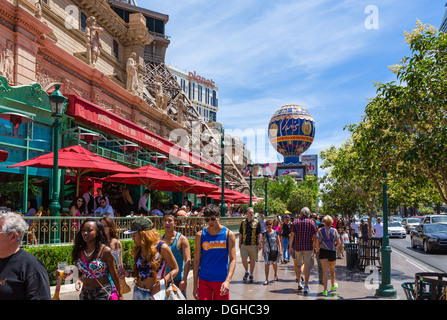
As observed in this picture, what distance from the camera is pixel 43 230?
9.14 m

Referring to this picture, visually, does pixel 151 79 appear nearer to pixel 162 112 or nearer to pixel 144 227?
pixel 162 112

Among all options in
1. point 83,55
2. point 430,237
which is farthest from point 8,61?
point 430,237

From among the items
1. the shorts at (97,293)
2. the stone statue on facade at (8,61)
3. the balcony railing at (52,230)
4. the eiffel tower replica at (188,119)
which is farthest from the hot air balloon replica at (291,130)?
A: the shorts at (97,293)

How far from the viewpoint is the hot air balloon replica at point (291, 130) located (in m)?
89.1

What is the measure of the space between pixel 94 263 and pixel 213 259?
154 cm

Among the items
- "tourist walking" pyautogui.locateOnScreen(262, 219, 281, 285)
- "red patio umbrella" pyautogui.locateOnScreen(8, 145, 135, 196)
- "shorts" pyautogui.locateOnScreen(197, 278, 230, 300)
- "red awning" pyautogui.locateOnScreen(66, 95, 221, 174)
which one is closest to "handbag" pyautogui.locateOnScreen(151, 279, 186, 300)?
"shorts" pyautogui.locateOnScreen(197, 278, 230, 300)

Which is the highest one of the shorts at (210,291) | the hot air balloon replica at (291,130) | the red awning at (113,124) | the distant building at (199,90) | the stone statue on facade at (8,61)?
the distant building at (199,90)

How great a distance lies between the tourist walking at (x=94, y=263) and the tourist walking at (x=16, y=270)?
1.29 m

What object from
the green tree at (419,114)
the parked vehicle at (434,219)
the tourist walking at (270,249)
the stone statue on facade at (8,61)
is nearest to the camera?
the green tree at (419,114)

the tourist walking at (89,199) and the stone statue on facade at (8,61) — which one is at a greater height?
the stone statue on facade at (8,61)

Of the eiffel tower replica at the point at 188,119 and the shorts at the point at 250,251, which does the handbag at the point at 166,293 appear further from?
the eiffel tower replica at the point at 188,119

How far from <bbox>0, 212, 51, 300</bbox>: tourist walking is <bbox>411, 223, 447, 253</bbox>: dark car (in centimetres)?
2112

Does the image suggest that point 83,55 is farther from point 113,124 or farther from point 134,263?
point 134,263
